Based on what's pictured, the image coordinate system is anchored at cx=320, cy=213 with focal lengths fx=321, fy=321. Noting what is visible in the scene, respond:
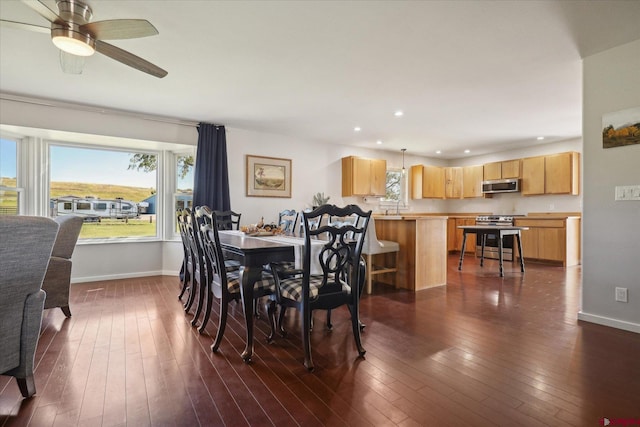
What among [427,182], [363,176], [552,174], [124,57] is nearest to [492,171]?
[552,174]

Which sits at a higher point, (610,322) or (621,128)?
(621,128)

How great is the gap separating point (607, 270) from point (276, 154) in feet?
15.5

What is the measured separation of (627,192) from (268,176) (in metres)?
4.63

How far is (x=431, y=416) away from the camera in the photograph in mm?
1549

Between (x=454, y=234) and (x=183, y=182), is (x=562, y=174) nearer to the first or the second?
(x=454, y=234)

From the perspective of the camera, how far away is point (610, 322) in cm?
280

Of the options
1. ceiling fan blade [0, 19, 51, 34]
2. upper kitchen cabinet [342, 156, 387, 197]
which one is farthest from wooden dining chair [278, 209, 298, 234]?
ceiling fan blade [0, 19, 51, 34]

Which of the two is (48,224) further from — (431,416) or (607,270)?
(607,270)

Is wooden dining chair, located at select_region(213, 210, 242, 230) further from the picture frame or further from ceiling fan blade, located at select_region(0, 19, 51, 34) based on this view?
ceiling fan blade, located at select_region(0, 19, 51, 34)

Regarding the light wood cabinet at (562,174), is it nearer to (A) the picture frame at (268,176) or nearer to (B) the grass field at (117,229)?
(A) the picture frame at (268,176)

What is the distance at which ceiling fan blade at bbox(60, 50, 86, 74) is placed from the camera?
2.43 m

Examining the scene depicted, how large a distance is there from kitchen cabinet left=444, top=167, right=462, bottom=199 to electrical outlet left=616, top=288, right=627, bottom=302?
5.45 metres

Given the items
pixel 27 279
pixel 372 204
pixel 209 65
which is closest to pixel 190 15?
pixel 209 65

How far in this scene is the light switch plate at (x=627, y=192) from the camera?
2662 millimetres
